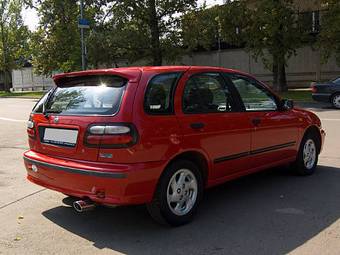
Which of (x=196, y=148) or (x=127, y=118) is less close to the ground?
(x=127, y=118)

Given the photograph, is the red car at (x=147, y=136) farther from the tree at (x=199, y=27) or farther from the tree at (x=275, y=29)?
the tree at (x=199, y=27)

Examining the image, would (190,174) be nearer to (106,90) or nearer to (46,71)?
(106,90)

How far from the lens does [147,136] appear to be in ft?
15.3

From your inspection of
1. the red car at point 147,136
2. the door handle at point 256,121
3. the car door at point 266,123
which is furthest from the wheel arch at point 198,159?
the door handle at point 256,121

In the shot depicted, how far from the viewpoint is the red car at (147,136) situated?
4.63 meters

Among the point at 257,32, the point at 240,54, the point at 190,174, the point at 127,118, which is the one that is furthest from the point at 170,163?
the point at 240,54

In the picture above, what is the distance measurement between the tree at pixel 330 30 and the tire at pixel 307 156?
19436mm

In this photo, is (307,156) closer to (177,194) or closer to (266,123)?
(266,123)

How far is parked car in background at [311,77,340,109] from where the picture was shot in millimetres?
19219

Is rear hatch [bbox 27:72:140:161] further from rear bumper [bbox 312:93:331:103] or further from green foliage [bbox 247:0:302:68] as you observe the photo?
green foliage [bbox 247:0:302:68]

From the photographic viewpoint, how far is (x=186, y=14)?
33.1 meters

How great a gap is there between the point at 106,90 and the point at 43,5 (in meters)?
39.1

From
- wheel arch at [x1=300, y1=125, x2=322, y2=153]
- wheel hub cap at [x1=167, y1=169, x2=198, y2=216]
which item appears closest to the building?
wheel arch at [x1=300, y1=125, x2=322, y2=153]

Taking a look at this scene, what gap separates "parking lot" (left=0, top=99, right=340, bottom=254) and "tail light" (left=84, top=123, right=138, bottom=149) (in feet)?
3.07
